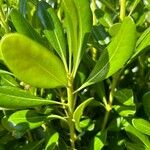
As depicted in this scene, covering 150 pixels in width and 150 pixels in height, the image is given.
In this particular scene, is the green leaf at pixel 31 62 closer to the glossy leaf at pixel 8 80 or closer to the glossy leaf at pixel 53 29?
the glossy leaf at pixel 53 29

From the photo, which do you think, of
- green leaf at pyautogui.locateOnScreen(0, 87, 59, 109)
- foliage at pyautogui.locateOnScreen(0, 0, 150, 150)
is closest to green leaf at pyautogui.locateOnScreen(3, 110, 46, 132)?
foliage at pyautogui.locateOnScreen(0, 0, 150, 150)

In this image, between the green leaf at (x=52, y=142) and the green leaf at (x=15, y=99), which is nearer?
the green leaf at (x=15, y=99)

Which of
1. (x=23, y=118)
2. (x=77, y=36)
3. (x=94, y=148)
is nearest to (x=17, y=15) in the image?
(x=77, y=36)

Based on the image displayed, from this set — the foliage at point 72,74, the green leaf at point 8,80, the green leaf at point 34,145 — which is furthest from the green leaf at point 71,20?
the green leaf at point 34,145

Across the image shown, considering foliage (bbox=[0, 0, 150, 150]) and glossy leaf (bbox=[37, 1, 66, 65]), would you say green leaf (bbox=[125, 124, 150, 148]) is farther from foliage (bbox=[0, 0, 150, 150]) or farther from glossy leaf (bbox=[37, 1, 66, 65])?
glossy leaf (bbox=[37, 1, 66, 65])

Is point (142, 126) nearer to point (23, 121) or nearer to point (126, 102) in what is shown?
point (126, 102)

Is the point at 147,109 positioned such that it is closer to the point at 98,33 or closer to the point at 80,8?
the point at 98,33
